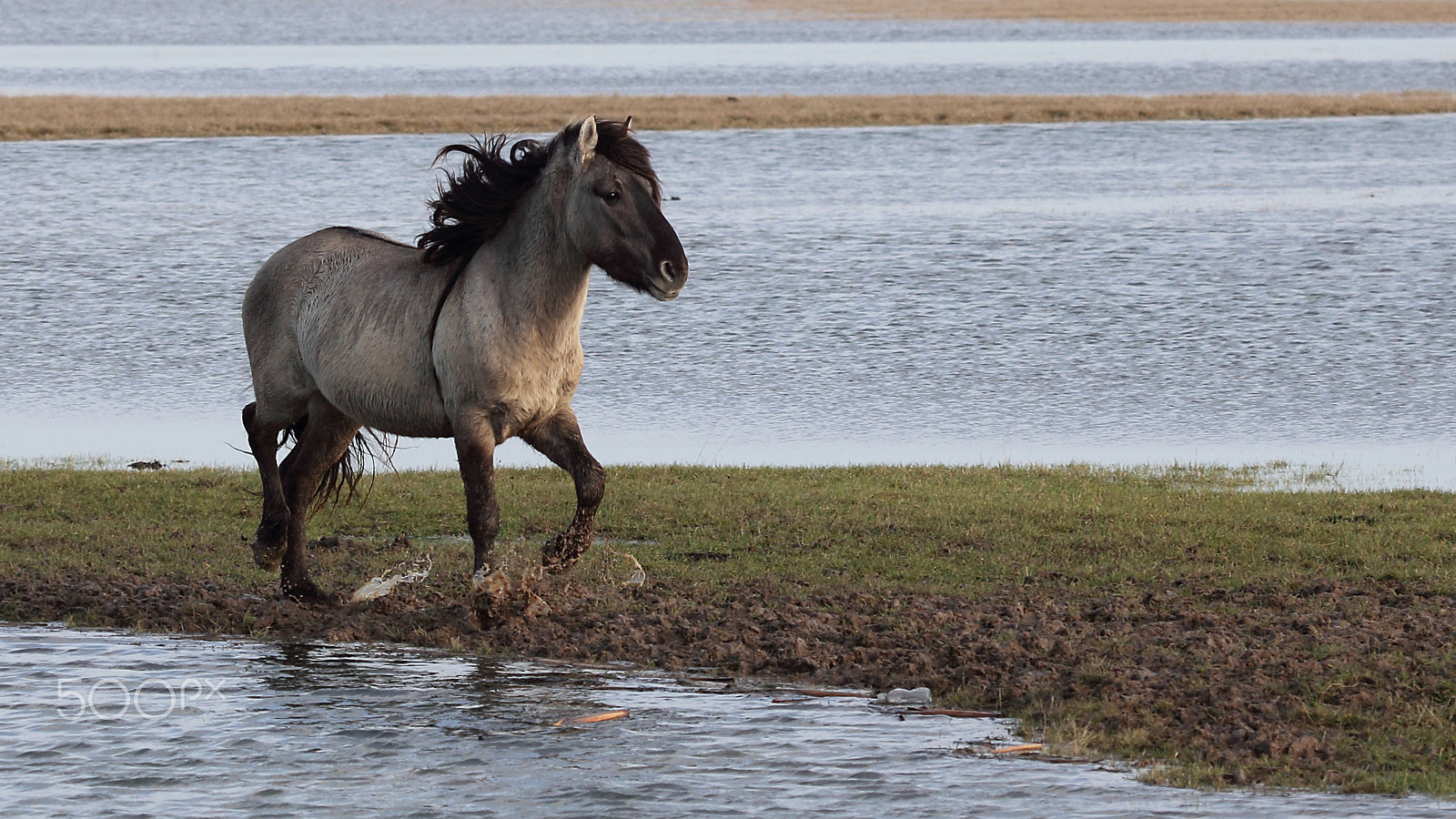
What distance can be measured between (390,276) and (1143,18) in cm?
6319

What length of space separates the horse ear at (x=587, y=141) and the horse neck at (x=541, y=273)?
27 centimetres

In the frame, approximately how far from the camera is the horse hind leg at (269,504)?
31.3 ft

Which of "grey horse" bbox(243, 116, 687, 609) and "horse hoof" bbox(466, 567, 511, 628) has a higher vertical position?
"grey horse" bbox(243, 116, 687, 609)

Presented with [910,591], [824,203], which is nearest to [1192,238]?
[824,203]

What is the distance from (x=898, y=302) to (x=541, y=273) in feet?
38.2

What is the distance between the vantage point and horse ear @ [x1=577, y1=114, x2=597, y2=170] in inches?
331

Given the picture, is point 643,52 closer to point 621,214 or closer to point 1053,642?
point 621,214

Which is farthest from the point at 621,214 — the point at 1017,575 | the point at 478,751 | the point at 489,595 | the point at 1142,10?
the point at 1142,10

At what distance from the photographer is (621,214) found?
27.5 ft

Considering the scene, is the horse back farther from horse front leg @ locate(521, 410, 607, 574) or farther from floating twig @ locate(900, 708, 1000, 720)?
floating twig @ locate(900, 708, 1000, 720)

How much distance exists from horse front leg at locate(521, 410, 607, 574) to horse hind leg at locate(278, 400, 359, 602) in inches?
52.1

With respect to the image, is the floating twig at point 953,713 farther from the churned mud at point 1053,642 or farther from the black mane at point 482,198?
the black mane at point 482,198

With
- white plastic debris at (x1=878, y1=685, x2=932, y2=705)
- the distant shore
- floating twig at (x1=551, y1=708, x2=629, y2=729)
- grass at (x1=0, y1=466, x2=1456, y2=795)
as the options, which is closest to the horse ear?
grass at (x1=0, y1=466, x2=1456, y2=795)

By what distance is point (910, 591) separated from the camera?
9234mm
